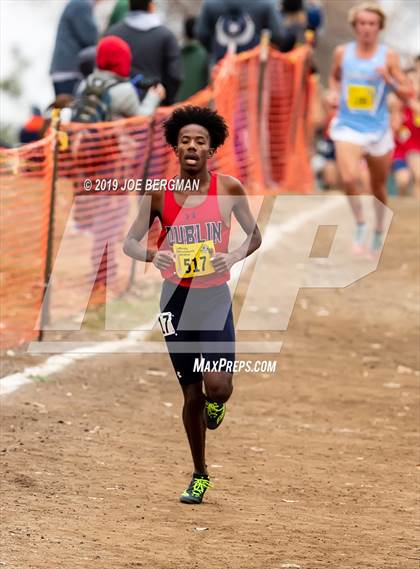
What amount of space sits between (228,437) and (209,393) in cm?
169

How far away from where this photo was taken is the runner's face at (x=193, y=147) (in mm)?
6934

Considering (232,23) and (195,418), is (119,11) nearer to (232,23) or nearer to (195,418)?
(232,23)

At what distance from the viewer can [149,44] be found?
43.3 feet

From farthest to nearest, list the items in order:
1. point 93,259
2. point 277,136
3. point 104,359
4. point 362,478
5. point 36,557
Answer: point 277,136 < point 93,259 < point 104,359 < point 362,478 < point 36,557

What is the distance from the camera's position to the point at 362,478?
309 inches

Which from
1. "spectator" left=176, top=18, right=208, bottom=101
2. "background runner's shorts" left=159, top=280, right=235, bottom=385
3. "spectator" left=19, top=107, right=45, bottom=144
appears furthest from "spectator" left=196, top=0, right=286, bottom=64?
"background runner's shorts" left=159, top=280, right=235, bottom=385

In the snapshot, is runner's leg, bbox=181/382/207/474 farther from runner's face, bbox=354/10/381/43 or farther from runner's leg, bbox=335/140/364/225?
runner's face, bbox=354/10/381/43

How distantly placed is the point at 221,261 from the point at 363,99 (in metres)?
7.22

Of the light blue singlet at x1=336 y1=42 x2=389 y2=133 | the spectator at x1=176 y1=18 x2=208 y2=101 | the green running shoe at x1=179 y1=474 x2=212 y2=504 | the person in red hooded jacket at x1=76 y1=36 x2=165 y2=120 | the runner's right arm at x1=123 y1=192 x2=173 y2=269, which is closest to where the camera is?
the runner's right arm at x1=123 y1=192 x2=173 y2=269

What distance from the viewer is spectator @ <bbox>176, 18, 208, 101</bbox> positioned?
53.1 ft

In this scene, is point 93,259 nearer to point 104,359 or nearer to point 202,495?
point 104,359

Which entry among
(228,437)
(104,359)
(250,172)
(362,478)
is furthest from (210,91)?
(362,478)

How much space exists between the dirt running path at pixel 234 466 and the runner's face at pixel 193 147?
5.41 ft

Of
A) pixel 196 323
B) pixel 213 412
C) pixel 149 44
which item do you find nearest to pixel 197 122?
pixel 196 323
